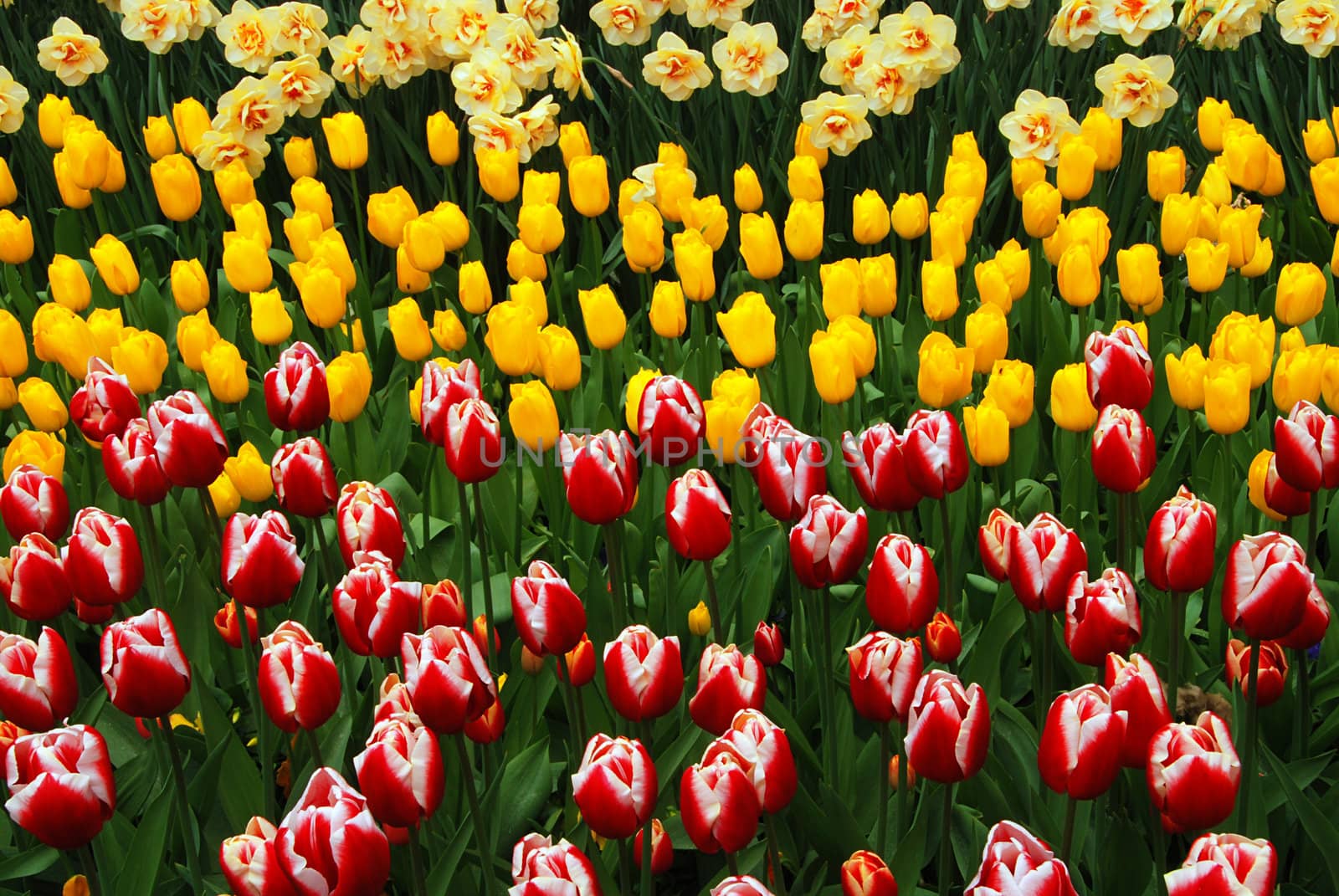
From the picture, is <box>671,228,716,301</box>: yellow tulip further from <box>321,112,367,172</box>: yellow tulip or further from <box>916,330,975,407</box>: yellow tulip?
<box>321,112,367,172</box>: yellow tulip

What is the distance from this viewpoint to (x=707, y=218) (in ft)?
10.5

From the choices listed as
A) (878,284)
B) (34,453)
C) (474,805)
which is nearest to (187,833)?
(474,805)

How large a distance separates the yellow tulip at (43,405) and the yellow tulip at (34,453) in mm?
140

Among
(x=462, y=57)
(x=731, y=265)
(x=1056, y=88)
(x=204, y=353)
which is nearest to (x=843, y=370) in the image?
(x=204, y=353)

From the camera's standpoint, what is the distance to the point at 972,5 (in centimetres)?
470

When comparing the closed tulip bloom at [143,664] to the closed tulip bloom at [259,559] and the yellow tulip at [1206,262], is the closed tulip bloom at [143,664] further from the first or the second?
the yellow tulip at [1206,262]

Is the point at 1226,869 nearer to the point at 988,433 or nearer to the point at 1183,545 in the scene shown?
the point at 1183,545

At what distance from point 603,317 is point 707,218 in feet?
1.96

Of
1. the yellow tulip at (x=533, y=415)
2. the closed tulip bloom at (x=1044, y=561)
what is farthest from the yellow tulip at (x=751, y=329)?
the closed tulip bloom at (x=1044, y=561)

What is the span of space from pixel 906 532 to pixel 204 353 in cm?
133

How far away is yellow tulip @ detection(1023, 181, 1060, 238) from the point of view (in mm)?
2984

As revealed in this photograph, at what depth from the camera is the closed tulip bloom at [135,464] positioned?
192 cm

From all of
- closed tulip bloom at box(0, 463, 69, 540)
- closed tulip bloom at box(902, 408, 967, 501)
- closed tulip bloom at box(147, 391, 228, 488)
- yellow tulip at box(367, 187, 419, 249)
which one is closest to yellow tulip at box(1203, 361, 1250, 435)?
closed tulip bloom at box(902, 408, 967, 501)

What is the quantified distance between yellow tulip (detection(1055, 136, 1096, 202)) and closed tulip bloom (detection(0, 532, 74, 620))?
2251 mm
